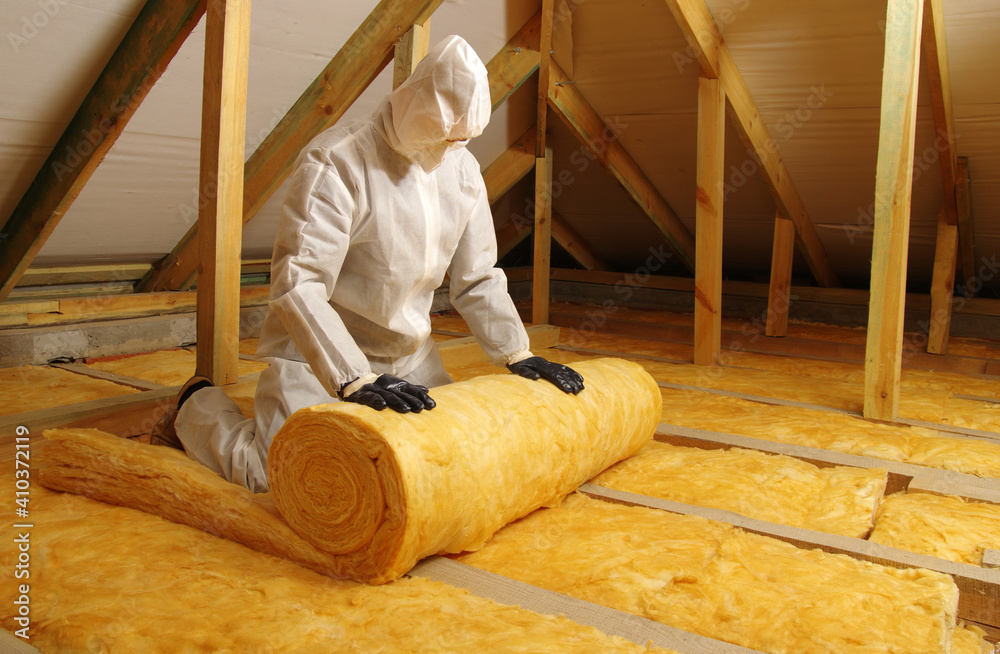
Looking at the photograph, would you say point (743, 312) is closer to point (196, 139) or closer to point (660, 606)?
point (196, 139)

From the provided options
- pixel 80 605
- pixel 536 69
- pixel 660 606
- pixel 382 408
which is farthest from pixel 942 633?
pixel 536 69

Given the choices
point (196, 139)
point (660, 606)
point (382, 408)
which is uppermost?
point (196, 139)

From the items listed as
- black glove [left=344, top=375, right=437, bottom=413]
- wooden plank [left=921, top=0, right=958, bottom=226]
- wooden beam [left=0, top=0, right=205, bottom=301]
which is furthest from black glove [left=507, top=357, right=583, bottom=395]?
wooden plank [left=921, top=0, right=958, bottom=226]

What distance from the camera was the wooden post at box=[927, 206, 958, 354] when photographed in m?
4.59

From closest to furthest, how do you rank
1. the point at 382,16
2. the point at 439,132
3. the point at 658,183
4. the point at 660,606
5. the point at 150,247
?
1. the point at 660,606
2. the point at 439,132
3. the point at 382,16
4. the point at 150,247
5. the point at 658,183

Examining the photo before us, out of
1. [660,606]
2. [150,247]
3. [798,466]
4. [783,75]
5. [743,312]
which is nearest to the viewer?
[660,606]

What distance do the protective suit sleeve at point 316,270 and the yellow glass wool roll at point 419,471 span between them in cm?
16

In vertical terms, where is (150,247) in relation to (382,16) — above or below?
below

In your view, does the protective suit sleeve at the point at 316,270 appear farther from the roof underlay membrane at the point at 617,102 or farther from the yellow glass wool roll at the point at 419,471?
the roof underlay membrane at the point at 617,102

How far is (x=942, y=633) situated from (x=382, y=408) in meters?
1.23

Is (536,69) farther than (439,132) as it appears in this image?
Yes

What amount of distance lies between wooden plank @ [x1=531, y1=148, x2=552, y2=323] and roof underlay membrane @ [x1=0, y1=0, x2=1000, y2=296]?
41cm

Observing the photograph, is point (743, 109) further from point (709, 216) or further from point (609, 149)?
point (609, 149)

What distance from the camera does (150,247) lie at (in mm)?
A: 4402
